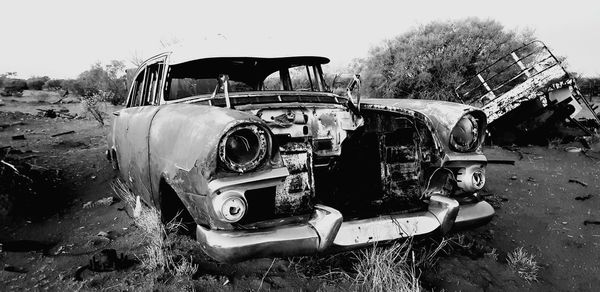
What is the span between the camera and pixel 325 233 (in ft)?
7.00

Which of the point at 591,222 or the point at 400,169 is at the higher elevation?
the point at 400,169

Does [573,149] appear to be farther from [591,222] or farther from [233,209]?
[233,209]

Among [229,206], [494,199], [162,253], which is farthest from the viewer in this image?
[494,199]

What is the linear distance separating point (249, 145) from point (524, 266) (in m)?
2.25

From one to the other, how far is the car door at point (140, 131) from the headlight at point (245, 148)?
94cm

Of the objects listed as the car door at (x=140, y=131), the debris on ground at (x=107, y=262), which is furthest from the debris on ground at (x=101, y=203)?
the debris on ground at (x=107, y=262)

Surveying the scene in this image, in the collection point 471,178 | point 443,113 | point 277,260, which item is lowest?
point 277,260

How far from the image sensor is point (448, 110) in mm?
2768

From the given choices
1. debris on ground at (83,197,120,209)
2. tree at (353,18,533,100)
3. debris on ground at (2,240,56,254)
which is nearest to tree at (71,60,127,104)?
tree at (353,18,533,100)

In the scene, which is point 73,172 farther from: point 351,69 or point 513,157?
point 351,69

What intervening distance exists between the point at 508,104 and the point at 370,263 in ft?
20.7

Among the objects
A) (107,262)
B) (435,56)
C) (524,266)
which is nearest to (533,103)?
(435,56)

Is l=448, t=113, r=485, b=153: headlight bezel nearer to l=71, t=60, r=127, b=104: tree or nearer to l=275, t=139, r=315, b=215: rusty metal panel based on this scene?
l=275, t=139, r=315, b=215: rusty metal panel

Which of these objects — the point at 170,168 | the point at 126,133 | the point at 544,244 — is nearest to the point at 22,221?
the point at 126,133
